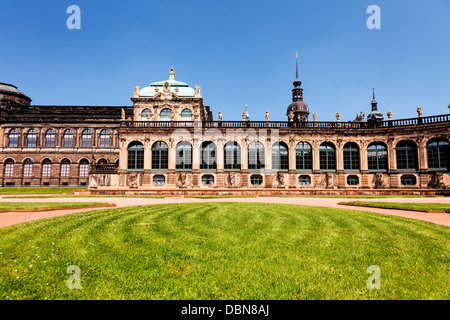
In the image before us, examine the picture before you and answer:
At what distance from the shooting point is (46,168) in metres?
56.6

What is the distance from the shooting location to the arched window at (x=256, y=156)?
40812 mm

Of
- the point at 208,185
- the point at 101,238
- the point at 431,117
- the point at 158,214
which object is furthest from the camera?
the point at 208,185

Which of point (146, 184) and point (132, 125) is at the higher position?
point (132, 125)

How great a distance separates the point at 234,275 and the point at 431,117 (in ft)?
143

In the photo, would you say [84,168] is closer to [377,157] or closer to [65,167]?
[65,167]

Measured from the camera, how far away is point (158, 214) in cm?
1168

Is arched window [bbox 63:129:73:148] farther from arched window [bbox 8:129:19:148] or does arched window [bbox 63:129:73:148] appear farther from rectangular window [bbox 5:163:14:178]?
rectangular window [bbox 5:163:14:178]

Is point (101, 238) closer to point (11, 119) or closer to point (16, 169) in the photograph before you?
point (16, 169)

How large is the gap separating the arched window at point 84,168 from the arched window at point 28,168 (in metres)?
9.97

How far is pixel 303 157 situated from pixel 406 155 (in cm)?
1441

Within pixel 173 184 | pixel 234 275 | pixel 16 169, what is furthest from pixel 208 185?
pixel 16 169

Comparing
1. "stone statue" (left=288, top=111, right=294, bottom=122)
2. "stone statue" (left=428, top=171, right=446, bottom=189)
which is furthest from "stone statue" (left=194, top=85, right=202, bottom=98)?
"stone statue" (left=288, top=111, right=294, bottom=122)
